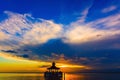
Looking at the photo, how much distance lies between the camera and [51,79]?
51.7 m

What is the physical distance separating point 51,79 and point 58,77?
1.62 metres

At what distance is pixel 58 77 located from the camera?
51969 millimetres

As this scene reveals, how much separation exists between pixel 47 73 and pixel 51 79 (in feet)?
6.31

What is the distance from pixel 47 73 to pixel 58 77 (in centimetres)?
275

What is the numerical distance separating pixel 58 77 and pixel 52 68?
7.93 ft

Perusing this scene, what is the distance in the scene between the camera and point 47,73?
173ft

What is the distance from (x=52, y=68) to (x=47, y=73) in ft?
5.47

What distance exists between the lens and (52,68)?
5253cm
